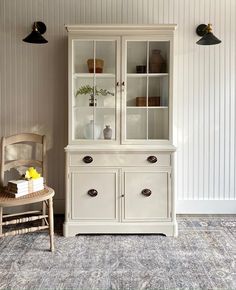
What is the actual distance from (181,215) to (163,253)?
101 cm

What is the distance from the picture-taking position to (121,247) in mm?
2832

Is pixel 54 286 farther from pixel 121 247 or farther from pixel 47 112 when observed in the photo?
pixel 47 112

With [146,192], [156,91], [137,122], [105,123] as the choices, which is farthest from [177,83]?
[146,192]

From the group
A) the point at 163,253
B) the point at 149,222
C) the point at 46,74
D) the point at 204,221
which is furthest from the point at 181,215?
the point at 46,74

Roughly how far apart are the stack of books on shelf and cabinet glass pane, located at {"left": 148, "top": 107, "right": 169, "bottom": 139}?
1.15m

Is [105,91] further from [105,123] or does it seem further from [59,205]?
[59,205]

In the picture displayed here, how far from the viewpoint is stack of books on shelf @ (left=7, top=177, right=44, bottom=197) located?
8.75 feet

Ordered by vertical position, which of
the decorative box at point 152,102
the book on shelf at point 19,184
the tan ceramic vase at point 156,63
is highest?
the tan ceramic vase at point 156,63

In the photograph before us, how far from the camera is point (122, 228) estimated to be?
3.09 meters

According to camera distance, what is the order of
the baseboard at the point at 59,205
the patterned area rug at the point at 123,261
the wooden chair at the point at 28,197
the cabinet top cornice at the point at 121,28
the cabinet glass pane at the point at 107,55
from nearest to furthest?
the patterned area rug at the point at 123,261 < the wooden chair at the point at 28,197 < the cabinet top cornice at the point at 121,28 < the cabinet glass pane at the point at 107,55 < the baseboard at the point at 59,205

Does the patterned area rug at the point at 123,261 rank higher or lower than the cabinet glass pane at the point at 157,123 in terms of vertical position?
lower

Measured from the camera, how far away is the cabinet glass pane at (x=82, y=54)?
3.18m

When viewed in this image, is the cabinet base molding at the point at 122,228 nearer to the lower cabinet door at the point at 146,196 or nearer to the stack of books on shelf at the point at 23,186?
the lower cabinet door at the point at 146,196

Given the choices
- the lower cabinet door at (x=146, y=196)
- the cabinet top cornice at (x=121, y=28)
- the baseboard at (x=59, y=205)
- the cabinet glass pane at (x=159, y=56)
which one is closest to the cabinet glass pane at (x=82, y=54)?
the cabinet top cornice at (x=121, y=28)
